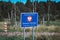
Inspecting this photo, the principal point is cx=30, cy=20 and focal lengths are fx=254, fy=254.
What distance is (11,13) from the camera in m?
17.3

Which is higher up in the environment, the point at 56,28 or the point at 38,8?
the point at 38,8

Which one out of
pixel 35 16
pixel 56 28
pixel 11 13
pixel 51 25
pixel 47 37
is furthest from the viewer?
pixel 11 13

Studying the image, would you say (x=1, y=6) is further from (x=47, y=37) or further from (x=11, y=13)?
(x=47, y=37)

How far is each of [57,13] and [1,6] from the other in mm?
3722

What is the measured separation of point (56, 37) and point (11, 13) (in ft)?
21.1

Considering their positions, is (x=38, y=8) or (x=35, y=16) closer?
(x=35, y=16)

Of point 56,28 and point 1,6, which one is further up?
point 1,6

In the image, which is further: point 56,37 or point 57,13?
point 57,13

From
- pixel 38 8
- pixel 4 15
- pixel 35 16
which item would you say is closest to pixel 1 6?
pixel 4 15

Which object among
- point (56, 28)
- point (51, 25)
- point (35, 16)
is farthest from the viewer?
point (51, 25)

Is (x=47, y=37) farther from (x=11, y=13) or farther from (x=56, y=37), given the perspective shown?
(x=11, y=13)

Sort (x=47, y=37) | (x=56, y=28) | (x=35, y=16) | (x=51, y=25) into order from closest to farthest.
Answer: (x=35, y=16)
(x=47, y=37)
(x=56, y=28)
(x=51, y=25)

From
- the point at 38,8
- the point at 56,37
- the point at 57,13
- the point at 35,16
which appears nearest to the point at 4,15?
the point at 38,8

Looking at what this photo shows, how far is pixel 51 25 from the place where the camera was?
53.3 feet
